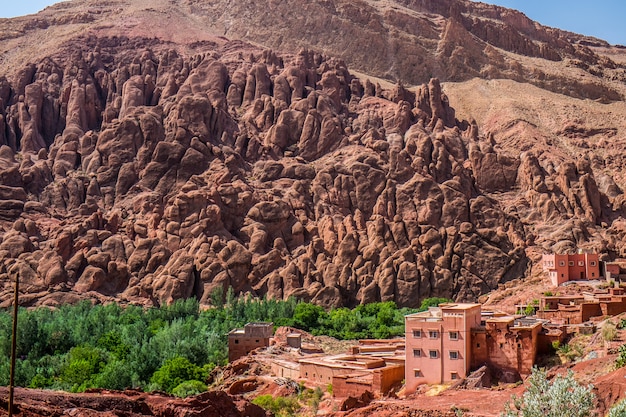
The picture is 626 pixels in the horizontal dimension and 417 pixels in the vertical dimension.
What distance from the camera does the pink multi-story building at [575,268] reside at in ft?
240

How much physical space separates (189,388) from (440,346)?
58.2 ft

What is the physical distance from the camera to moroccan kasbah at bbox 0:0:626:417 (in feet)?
241

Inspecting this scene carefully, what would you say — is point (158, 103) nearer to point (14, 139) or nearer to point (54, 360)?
point (14, 139)

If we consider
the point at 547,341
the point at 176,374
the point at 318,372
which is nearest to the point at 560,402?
the point at 547,341

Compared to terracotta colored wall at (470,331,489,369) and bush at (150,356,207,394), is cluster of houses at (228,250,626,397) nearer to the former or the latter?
terracotta colored wall at (470,331,489,369)

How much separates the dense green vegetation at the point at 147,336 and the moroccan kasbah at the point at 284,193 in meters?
1.26

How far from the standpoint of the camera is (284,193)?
329 ft

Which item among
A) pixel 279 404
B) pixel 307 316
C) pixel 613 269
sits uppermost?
pixel 613 269

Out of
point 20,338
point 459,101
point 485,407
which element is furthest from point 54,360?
point 459,101

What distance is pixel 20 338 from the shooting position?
69.5m

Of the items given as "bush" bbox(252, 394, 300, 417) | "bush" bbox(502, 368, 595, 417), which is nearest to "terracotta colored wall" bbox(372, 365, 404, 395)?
"bush" bbox(252, 394, 300, 417)

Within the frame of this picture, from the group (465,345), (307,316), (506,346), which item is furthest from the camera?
(307,316)

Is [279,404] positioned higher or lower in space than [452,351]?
lower

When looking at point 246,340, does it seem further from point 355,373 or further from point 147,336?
point 355,373
